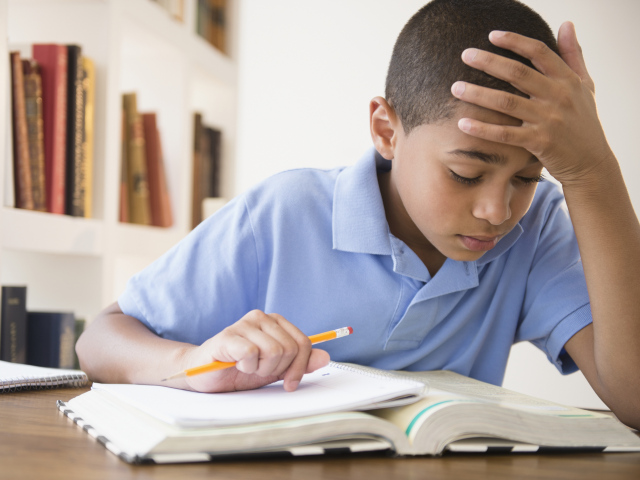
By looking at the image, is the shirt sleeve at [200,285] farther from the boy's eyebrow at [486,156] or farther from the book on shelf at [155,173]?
the book on shelf at [155,173]

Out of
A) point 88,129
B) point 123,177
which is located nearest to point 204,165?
point 123,177

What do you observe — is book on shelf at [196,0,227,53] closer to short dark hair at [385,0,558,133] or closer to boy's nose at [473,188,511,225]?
short dark hair at [385,0,558,133]

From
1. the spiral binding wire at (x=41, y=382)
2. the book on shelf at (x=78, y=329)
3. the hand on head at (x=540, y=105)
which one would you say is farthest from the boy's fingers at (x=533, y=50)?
the book on shelf at (x=78, y=329)

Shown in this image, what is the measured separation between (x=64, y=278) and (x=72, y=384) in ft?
2.38

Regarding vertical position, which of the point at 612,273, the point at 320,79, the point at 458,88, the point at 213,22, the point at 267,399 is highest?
the point at 213,22

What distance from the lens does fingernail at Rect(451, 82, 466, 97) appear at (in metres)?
0.71

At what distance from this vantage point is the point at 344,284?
91 cm

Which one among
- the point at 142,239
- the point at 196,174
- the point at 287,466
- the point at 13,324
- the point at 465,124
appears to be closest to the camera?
the point at 287,466

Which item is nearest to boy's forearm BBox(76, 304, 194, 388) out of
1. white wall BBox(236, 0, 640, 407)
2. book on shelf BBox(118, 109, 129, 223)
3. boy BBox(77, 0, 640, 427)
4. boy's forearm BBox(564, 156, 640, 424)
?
boy BBox(77, 0, 640, 427)

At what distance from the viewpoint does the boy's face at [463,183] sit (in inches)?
29.1

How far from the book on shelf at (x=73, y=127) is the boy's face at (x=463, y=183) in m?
0.82

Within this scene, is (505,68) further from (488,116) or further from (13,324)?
(13,324)

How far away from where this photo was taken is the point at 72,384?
84 centimetres

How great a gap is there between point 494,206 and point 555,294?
251mm
